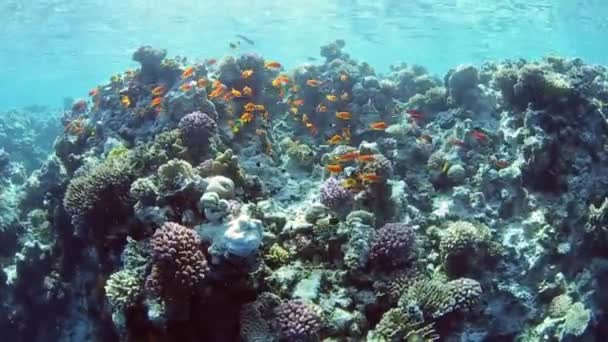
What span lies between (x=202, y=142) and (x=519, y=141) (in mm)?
6371

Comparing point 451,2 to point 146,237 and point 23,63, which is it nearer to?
point 146,237

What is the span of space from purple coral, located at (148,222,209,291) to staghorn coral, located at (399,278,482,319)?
8.71 ft

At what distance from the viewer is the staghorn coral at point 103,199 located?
7809 millimetres

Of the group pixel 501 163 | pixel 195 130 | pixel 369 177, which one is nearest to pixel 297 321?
pixel 369 177

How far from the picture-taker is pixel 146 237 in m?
7.10

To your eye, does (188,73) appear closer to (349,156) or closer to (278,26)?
(349,156)

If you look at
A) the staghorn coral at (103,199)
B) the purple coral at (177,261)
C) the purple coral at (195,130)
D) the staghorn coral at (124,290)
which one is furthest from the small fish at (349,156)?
the staghorn coral at (124,290)

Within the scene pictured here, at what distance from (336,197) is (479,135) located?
3.85 meters

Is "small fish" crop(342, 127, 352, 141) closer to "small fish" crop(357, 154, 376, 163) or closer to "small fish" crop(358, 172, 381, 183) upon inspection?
"small fish" crop(357, 154, 376, 163)

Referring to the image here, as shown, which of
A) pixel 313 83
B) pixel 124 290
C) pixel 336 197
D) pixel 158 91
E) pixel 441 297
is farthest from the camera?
pixel 313 83

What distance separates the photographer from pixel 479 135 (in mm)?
9938

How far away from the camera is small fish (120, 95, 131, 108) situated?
39.8ft

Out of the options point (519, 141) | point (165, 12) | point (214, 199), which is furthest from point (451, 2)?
point (214, 199)

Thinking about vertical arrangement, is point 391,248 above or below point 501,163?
below
